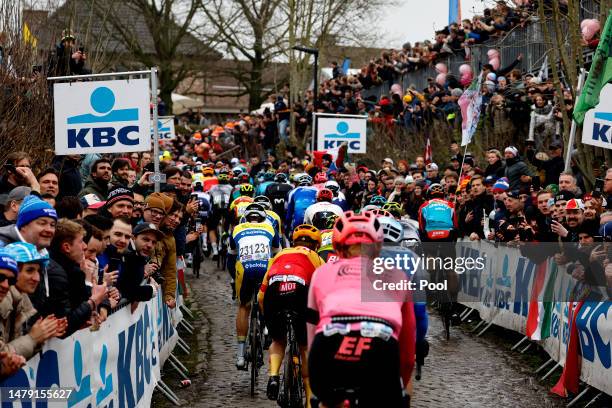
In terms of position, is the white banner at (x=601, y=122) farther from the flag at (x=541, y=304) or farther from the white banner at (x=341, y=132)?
the white banner at (x=341, y=132)

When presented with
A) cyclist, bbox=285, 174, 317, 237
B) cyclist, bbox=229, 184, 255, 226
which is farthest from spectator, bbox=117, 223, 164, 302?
cyclist, bbox=285, 174, 317, 237

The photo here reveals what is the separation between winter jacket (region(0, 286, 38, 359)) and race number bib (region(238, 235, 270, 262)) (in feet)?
19.4

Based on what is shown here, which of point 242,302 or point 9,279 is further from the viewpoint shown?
point 242,302

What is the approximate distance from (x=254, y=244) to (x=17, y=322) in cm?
618

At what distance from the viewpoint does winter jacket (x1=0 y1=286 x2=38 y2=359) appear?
620 cm

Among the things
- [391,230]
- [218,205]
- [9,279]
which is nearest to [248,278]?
[391,230]

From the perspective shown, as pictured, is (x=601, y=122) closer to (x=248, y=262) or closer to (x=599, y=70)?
(x=599, y=70)

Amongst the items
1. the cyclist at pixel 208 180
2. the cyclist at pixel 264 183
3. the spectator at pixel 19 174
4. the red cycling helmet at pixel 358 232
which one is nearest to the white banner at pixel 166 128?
the cyclist at pixel 208 180

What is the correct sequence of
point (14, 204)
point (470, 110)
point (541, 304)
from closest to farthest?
point (14, 204), point (541, 304), point (470, 110)

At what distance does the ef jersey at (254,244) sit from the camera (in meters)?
12.4

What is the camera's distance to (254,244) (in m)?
12.5

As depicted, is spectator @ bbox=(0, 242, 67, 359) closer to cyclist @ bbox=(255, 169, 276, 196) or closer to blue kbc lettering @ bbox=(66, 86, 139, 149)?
blue kbc lettering @ bbox=(66, 86, 139, 149)

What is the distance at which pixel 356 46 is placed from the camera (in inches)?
2050

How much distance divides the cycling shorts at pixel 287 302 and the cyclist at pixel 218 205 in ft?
42.8
